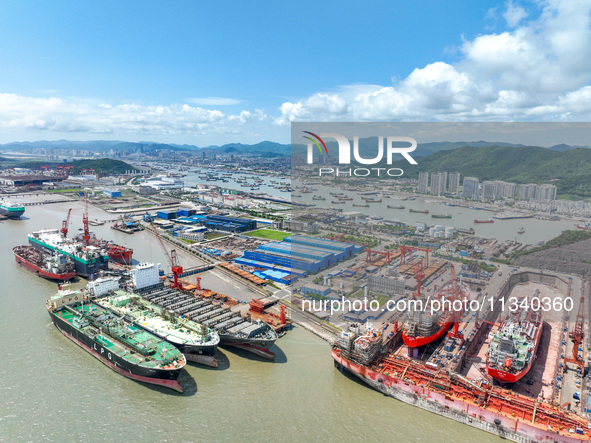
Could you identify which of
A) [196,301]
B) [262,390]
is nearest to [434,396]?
[262,390]

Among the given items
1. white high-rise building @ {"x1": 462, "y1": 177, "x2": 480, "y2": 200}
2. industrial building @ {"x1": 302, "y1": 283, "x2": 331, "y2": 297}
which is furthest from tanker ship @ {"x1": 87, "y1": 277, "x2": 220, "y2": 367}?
white high-rise building @ {"x1": 462, "y1": 177, "x2": 480, "y2": 200}

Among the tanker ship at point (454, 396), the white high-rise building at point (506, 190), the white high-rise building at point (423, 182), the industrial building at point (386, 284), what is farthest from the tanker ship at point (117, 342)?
the white high-rise building at point (506, 190)

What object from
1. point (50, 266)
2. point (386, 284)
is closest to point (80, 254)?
point (50, 266)

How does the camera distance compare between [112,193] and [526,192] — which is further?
[112,193]

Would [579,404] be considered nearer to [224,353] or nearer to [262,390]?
[262,390]

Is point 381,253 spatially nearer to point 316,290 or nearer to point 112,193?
point 316,290

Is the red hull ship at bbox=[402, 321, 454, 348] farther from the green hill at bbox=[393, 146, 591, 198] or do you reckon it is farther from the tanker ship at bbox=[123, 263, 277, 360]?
the green hill at bbox=[393, 146, 591, 198]

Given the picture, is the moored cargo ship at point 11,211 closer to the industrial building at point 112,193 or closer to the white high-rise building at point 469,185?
the industrial building at point 112,193
